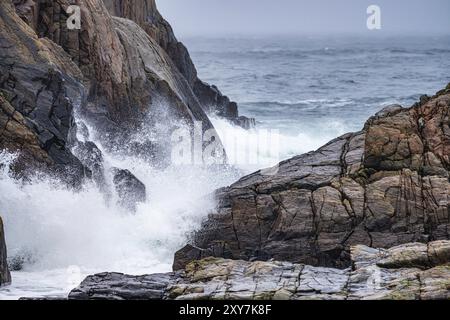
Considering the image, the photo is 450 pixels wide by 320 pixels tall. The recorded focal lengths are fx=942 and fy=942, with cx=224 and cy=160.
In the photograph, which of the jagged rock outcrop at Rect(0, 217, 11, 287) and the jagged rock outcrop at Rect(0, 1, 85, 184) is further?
the jagged rock outcrop at Rect(0, 1, 85, 184)

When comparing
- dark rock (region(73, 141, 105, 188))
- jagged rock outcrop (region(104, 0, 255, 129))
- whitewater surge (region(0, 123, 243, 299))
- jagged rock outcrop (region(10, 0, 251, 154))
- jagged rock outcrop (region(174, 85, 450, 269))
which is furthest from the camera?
jagged rock outcrop (region(104, 0, 255, 129))

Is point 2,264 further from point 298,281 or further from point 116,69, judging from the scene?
point 116,69

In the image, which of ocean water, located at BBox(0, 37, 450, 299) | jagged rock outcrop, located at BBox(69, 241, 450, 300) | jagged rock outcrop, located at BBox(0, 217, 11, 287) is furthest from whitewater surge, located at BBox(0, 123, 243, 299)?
jagged rock outcrop, located at BBox(69, 241, 450, 300)

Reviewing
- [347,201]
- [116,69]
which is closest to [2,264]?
[347,201]

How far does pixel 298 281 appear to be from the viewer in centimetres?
1628

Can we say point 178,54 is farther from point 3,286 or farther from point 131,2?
point 3,286

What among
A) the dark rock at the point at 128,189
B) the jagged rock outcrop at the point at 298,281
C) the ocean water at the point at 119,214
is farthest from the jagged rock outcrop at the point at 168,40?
the jagged rock outcrop at the point at 298,281

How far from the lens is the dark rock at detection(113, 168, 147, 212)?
24.4 metres

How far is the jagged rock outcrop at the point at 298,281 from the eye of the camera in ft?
51.0

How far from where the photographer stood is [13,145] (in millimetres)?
21797

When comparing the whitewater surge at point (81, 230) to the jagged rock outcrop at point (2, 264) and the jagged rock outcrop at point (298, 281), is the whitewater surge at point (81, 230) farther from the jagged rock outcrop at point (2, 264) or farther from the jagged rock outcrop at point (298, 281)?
the jagged rock outcrop at point (298, 281)

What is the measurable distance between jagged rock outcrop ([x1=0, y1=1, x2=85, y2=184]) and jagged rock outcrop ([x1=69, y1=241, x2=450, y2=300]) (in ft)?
19.3

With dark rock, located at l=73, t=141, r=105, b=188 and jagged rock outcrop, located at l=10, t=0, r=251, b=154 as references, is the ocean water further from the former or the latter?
jagged rock outcrop, located at l=10, t=0, r=251, b=154

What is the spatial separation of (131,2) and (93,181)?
44.8 ft
